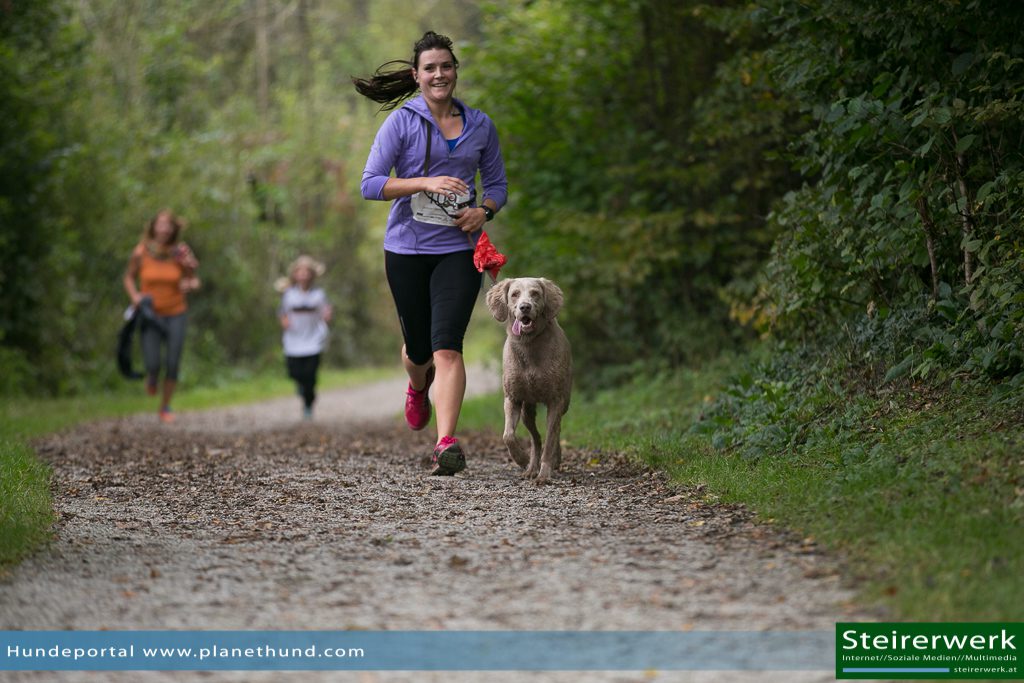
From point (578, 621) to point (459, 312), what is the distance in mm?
3730

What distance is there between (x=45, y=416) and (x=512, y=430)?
7.77m

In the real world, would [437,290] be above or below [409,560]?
above

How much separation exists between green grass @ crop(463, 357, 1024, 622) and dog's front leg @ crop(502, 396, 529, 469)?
0.91m

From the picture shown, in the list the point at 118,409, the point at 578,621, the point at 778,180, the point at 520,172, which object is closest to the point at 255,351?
the point at 118,409

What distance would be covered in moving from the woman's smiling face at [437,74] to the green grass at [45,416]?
11.0ft

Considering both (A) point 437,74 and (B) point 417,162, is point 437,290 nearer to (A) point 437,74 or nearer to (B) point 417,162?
(B) point 417,162

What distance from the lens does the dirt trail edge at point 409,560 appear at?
14.2 feet

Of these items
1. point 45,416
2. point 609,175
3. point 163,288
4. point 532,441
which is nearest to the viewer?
point 532,441

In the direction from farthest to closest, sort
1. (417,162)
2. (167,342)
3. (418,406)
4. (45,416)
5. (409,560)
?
(167,342)
(45,416)
(418,406)
(417,162)
(409,560)

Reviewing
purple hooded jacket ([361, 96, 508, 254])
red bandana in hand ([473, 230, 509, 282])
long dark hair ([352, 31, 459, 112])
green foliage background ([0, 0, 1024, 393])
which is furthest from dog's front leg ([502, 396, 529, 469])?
green foliage background ([0, 0, 1024, 393])

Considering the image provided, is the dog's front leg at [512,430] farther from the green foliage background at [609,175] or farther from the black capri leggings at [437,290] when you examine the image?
the green foliage background at [609,175]

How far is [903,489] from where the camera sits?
577 centimetres

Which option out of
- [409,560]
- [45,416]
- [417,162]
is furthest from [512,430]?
[45,416]

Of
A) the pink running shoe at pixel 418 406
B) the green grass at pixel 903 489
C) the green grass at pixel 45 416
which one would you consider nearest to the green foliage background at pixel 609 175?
the green grass at pixel 903 489
